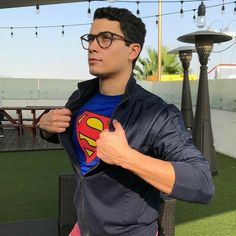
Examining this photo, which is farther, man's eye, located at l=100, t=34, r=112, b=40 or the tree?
the tree

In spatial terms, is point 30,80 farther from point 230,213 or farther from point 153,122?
point 153,122

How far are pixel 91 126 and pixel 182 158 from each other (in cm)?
39

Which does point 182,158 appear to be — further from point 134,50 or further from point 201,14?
point 201,14

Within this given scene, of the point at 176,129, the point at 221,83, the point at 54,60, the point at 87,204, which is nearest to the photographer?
the point at 176,129

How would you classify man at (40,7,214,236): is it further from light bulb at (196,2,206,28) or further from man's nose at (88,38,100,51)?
light bulb at (196,2,206,28)

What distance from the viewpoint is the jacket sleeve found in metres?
0.95

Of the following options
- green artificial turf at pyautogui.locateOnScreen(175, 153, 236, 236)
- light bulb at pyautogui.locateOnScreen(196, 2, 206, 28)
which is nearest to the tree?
light bulb at pyautogui.locateOnScreen(196, 2, 206, 28)

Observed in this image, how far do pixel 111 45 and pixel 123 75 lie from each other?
0.37 ft

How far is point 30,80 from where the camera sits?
36.5 feet

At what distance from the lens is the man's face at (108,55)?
1215 mm

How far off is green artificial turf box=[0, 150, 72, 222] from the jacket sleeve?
2.97m

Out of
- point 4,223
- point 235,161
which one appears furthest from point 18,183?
point 235,161

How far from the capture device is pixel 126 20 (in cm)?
123

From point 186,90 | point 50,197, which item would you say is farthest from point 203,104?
point 50,197
